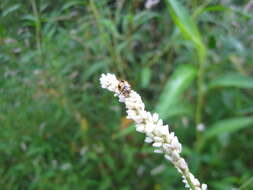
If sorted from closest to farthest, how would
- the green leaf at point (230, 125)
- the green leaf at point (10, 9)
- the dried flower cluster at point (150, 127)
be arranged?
the dried flower cluster at point (150, 127), the green leaf at point (10, 9), the green leaf at point (230, 125)

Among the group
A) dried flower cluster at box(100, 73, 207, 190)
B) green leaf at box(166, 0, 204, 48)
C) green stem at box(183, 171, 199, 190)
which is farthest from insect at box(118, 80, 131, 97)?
green leaf at box(166, 0, 204, 48)

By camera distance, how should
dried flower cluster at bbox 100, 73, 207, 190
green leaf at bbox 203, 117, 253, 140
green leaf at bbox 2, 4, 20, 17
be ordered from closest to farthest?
1. dried flower cluster at bbox 100, 73, 207, 190
2. green leaf at bbox 2, 4, 20, 17
3. green leaf at bbox 203, 117, 253, 140

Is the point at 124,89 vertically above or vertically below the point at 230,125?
below

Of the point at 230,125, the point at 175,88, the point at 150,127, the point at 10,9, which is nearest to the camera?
the point at 150,127

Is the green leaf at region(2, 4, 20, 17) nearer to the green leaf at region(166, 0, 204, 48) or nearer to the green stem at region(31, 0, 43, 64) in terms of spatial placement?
the green stem at region(31, 0, 43, 64)

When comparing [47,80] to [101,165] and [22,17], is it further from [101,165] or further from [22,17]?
[101,165]

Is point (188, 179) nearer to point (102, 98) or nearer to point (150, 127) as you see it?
point (150, 127)

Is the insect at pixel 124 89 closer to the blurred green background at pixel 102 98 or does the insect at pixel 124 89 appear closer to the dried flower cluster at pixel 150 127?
the dried flower cluster at pixel 150 127

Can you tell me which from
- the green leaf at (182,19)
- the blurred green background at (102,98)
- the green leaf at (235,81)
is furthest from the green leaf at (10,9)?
the green leaf at (235,81)

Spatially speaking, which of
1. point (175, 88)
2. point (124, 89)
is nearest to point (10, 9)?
point (175, 88)

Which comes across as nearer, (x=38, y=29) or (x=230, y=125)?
(x=38, y=29)
